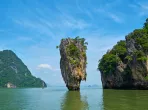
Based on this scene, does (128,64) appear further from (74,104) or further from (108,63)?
(74,104)

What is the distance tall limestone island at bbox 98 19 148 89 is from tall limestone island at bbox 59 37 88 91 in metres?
8.66

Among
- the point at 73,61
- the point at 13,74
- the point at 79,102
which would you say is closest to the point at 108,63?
the point at 73,61

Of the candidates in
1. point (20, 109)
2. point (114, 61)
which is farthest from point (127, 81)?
point (20, 109)

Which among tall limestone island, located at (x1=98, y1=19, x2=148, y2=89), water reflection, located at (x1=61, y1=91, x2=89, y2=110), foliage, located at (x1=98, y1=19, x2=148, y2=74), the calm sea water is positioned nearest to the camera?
water reflection, located at (x1=61, y1=91, x2=89, y2=110)

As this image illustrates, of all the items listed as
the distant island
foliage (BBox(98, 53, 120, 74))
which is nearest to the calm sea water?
foliage (BBox(98, 53, 120, 74))

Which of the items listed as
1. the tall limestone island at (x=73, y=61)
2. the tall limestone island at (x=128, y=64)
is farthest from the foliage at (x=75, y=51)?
the tall limestone island at (x=128, y=64)

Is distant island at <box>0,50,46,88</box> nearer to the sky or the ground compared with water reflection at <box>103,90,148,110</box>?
nearer to the sky

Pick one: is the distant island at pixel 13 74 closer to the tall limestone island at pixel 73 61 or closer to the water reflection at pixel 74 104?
the tall limestone island at pixel 73 61

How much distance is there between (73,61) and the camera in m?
48.6

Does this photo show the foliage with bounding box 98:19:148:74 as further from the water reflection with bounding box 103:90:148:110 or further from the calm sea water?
the water reflection with bounding box 103:90:148:110

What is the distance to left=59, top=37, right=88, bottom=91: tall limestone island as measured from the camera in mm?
48500

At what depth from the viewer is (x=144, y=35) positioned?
155 ft

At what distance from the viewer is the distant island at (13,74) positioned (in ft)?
511

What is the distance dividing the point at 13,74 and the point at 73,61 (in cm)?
12391
